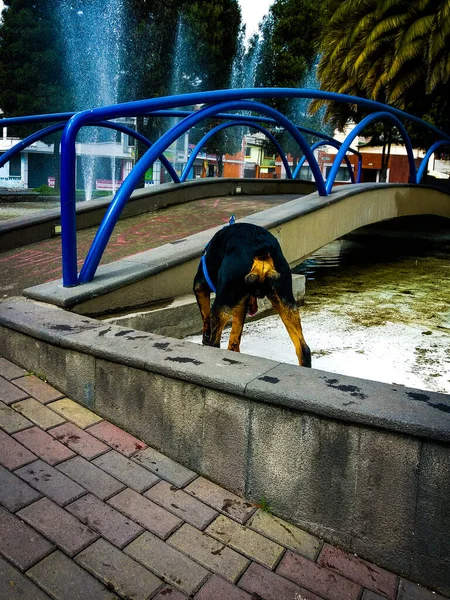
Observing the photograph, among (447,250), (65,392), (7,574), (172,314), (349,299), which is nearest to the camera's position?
(7,574)

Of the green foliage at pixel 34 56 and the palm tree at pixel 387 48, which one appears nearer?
the palm tree at pixel 387 48

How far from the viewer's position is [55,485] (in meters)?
2.46

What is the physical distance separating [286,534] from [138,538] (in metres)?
0.68

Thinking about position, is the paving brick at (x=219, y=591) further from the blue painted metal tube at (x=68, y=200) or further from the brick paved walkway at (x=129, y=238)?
the brick paved walkway at (x=129, y=238)

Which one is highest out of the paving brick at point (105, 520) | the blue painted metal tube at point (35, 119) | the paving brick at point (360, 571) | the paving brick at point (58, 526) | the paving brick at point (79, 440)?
the blue painted metal tube at point (35, 119)

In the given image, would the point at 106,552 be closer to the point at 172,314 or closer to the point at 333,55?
the point at 172,314

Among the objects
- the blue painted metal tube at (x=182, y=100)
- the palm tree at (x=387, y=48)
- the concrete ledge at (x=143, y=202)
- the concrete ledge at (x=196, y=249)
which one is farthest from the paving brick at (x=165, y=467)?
the palm tree at (x=387, y=48)

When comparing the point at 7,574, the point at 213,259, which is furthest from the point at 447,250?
the point at 7,574

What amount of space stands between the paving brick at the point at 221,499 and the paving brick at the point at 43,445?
0.68 metres

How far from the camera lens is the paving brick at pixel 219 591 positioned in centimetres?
195

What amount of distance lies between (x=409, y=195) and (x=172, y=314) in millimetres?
7962

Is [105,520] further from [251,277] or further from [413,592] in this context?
[251,277]

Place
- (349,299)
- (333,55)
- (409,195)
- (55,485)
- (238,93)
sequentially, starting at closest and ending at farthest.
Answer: (55,485) → (238,93) → (349,299) → (409,195) → (333,55)

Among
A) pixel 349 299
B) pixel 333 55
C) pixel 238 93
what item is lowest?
pixel 349 299
